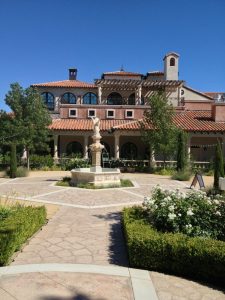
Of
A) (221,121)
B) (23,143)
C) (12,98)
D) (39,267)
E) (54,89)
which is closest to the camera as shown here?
(39,267)

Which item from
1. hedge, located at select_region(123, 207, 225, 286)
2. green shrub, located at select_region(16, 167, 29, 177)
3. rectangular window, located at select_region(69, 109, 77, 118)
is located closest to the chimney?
rectangular window, located at select_region(69, 109, 77, 118)

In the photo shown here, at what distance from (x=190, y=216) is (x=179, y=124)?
24.4 metres

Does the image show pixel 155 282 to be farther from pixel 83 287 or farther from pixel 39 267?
pixel 39 267

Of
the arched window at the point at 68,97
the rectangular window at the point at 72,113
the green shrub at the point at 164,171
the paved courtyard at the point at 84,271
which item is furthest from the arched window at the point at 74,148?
the paved courtyard at the point at 84,271

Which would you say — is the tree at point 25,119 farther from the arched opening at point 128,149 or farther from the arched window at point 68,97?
the arched window at point 68,97

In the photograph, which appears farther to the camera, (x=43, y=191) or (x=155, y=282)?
(x=43, y=191)

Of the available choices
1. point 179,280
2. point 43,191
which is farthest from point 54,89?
point 179,280

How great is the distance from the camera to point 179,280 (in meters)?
5.57

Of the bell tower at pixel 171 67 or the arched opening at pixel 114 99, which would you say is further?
the bell tower at pixel 171 67

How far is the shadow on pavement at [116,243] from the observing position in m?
6.32

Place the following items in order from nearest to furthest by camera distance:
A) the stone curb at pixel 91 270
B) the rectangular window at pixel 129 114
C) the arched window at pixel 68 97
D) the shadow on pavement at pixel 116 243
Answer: the stone curb at pixel 91 270
the shadow on pavement at pixel 116 243
the rectangular window at pixel 129 114
the arched window at pixel 68 97

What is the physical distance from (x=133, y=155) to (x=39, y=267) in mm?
27000

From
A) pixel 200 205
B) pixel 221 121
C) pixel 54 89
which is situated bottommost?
pixel 200 205

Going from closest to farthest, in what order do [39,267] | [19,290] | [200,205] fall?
[19,290] → [39,267] → [200,205]
